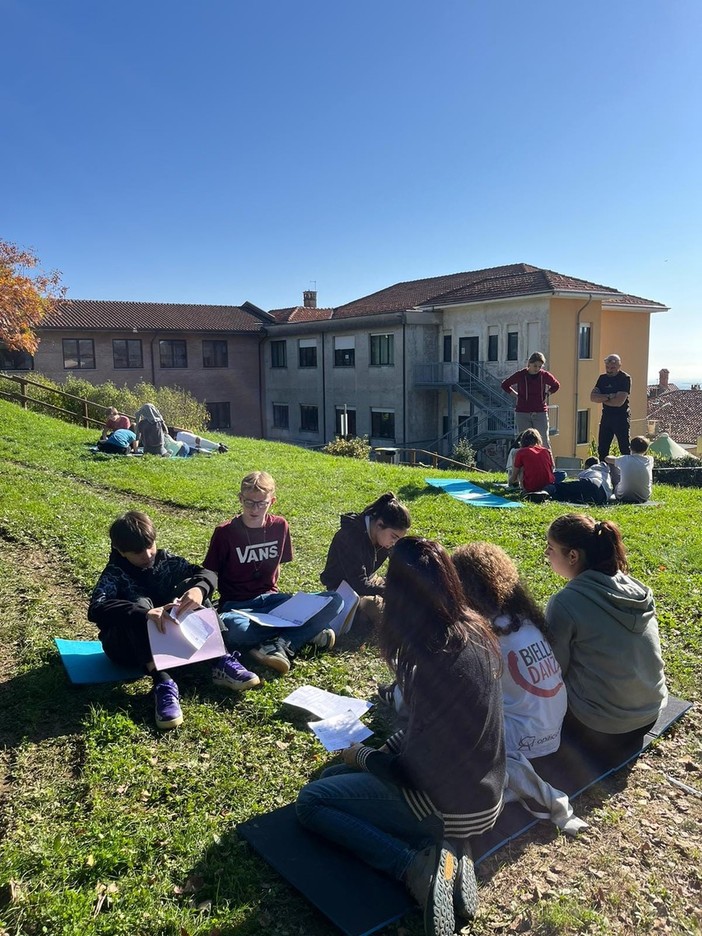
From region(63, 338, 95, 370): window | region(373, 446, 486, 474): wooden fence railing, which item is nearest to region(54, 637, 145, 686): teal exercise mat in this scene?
region(373, 446, 486, 474): wooden fence railing

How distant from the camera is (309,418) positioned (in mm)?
40312

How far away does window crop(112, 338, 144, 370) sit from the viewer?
38.0 metres

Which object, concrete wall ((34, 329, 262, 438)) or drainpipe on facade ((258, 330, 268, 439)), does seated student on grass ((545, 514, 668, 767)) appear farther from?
drainpipe on facade ((258, 330, 268, 439))

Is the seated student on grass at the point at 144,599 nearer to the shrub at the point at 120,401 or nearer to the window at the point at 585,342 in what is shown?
the shrub at the point at 120,401

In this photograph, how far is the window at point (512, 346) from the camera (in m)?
30.3

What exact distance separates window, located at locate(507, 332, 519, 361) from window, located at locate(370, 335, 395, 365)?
5923 millimetres

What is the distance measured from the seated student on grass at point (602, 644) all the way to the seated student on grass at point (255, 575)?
2.09 meters

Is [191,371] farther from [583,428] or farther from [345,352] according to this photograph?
[583,428]

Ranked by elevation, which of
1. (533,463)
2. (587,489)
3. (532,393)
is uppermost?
(532,393)

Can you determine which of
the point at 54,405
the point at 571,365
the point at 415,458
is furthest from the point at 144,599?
the point at 571,365

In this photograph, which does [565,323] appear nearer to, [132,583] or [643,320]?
[643,320]

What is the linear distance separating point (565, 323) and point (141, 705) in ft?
91.9

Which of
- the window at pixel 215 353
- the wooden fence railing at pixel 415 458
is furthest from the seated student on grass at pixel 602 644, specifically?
the window at pixel 215 353

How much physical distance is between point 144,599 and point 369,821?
7.21ft
